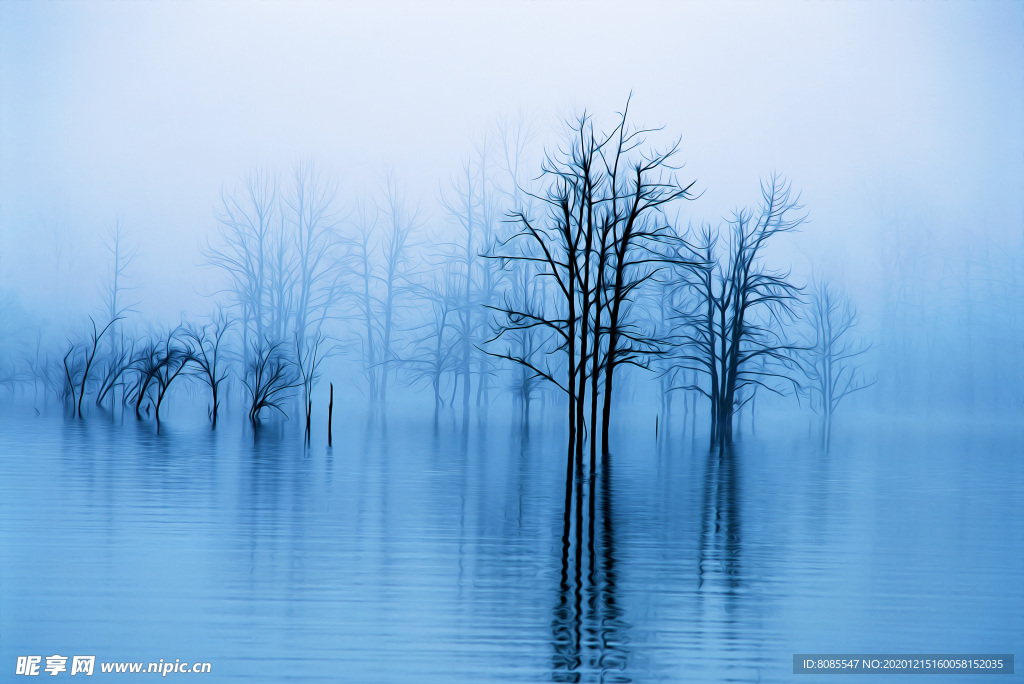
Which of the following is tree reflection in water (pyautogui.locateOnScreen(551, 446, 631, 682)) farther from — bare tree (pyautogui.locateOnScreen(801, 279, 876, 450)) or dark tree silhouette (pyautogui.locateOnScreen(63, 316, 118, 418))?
bare tree (pyautogui.locateOnScreen(801, 279, 876, 450))

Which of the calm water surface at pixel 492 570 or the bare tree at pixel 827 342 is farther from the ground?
the bare tree at pixel 827 342

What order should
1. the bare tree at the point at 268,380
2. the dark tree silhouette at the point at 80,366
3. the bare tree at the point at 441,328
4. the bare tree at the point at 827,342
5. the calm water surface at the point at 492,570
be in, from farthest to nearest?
the bare tree at the point at 441,328, the bare tree at the point at 827,342, the dark tree silhouette at the point at 80,366, the bare tree at the point at 268,380, the calm water surface at the point at 492,570

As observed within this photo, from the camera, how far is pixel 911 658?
6039 mm

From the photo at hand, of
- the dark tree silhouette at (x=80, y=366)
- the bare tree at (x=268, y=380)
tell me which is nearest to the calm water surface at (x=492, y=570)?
the bare tree at (x=268, y=380)

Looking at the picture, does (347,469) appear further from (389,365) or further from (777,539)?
(389,365)

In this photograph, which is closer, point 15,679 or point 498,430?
point 15,679

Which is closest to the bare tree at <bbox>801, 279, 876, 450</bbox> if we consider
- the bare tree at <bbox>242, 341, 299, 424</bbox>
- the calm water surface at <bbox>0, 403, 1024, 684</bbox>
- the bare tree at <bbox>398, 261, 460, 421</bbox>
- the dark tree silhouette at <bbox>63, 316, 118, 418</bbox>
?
the bare tree at <bbox>398, 261, 460, 421</bbox>

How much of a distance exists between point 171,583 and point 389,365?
142 feet

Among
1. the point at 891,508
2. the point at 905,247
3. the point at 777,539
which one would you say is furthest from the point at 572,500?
the point at 905,247

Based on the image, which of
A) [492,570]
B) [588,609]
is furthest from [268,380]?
[588,609]

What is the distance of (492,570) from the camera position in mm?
7984

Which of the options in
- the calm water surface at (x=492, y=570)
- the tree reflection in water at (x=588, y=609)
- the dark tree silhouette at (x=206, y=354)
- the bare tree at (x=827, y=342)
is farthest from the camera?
the bare tree at (x=827, y=342)

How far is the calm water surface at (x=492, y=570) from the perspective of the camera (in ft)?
19.2

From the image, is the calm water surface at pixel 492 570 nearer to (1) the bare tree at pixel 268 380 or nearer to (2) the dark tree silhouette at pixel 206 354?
(1) the bare tree at pixel 268 380
